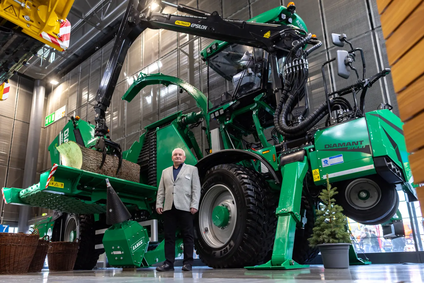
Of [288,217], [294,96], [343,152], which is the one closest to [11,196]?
[288,217]

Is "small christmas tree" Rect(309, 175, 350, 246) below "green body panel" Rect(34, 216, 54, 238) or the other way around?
below

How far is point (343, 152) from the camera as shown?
373 cm

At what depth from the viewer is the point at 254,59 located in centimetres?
529

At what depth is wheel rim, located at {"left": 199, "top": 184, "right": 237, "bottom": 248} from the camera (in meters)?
4.09

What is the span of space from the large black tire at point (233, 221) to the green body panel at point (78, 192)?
1.35 m

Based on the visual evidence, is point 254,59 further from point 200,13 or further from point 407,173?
point 407,173

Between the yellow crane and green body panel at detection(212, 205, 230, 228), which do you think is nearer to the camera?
green body panel at detection(212, 205, 230, 228)

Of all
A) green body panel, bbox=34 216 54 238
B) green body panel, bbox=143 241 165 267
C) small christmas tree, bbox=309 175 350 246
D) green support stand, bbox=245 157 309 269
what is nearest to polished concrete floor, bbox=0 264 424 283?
green support stand, bbox=245 157 309 269

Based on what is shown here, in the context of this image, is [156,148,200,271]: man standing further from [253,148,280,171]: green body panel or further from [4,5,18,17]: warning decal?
[4,5,18,17]: warning decal

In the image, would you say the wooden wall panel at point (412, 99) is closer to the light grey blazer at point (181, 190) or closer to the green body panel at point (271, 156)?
the light grey blazer at point (181, 190)

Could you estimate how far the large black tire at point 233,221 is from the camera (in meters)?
3.72

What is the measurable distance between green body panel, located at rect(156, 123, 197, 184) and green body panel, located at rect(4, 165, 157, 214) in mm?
449

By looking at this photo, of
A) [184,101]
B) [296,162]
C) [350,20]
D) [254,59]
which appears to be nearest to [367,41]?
[350,20]

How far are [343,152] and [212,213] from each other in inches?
64.9
